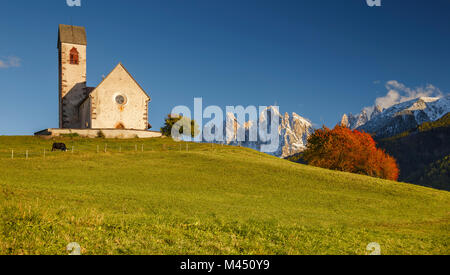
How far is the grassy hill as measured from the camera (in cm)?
1063

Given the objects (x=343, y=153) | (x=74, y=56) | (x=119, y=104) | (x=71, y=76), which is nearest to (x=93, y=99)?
(x=119, y=104)

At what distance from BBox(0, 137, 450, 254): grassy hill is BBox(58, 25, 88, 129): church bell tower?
64.7ft

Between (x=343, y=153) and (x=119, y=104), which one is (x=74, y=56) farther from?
(x=343, y=153)

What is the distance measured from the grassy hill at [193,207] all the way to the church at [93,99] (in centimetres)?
823

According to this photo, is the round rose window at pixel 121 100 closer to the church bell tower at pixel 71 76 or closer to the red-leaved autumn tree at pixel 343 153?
the church bell tower at pixel 71 76

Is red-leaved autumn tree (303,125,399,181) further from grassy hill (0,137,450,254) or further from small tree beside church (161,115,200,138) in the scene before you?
small tree beside church (161,115,200,138)

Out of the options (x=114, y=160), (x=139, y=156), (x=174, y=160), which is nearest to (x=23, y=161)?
(x=114, y=160)

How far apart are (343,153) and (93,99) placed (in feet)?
184

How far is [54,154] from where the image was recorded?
48.2 meters

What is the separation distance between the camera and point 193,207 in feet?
76.4

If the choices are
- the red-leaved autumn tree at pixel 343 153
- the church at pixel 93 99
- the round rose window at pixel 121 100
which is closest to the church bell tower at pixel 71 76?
the church at pixel 93 99

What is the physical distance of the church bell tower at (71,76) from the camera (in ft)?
278
